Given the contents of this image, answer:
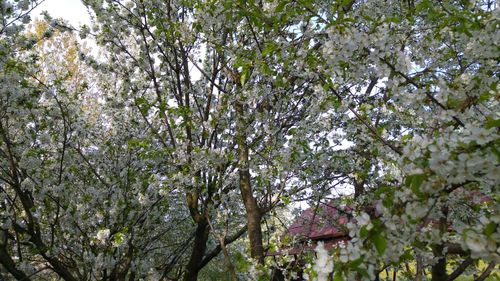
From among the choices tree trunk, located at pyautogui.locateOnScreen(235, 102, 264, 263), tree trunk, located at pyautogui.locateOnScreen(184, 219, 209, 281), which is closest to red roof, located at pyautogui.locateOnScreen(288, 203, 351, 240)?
tree trunk, located at pyautogui.locateOnScreen(235, 102, 264, 263)

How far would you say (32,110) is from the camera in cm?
541

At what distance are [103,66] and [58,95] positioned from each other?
95 centimetres

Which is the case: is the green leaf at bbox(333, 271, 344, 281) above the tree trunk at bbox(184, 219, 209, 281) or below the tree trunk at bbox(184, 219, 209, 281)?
below

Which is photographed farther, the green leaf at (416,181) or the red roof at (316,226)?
the red roof at (316,226)

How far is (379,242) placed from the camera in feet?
5.49

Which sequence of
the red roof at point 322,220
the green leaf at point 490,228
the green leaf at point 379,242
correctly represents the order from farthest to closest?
1. the red roof at point 322,220
2. the green leaf at point 379,242
3. the green leaf at point 490,228

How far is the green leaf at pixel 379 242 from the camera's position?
165cm

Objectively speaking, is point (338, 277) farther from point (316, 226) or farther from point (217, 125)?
point (316, 226)

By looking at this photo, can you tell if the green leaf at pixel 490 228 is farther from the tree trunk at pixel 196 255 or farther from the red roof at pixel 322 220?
the tree trunk at pixel 196 255

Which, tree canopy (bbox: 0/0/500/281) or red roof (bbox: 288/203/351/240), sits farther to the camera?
red roof (bbox: 288/203/351/240)

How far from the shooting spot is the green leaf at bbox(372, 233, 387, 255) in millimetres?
1652

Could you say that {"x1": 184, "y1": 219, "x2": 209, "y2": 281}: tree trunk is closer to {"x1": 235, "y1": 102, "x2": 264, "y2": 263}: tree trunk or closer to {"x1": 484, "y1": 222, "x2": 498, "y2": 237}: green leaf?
{"x1": 235, "y1": 102, "x2": 264, "y2": 263}: tree trunk

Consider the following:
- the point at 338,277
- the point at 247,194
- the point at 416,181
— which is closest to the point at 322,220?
the point at 247,194

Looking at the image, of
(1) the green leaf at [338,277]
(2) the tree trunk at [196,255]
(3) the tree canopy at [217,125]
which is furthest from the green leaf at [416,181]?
(2) the tree trunk at [196,255]
